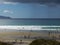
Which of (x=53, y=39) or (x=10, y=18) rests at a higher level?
(x=10, y=18)

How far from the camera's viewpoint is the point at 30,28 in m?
3.59

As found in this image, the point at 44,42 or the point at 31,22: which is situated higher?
the point at 31,22

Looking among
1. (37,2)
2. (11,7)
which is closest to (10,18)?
(11,7)

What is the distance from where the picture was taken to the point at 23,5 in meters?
3.58

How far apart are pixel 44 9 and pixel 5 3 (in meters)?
0.75

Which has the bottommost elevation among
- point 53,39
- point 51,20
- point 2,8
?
point 53,39

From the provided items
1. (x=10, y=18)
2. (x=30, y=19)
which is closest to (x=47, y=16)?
(x=30, y=19)

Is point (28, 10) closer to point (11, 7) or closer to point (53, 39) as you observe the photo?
point (11, 7)

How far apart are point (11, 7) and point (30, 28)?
0.54 meters

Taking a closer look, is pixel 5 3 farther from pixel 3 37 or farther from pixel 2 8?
→ pixel 3 37

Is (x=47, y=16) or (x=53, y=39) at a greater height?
(x=47, y=16)

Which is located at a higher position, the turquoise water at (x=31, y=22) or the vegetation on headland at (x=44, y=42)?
the turquoise water at (x=31, y=22)

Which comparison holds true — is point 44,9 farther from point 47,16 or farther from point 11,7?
point 11,7

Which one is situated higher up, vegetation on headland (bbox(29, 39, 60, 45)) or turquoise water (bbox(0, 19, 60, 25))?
turquoise water (bbox(0, 19, 60, 25))
